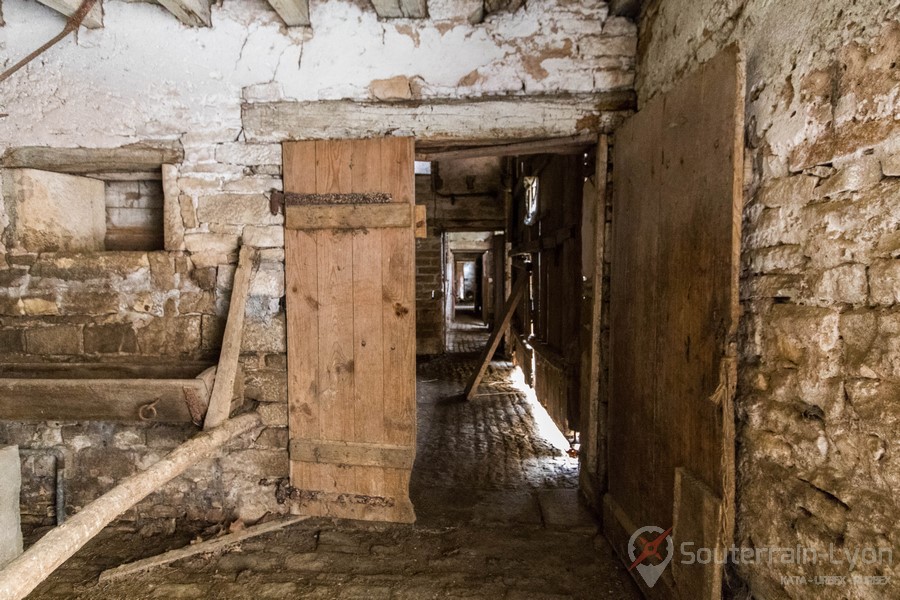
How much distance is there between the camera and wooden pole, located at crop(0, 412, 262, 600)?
45.9 inches

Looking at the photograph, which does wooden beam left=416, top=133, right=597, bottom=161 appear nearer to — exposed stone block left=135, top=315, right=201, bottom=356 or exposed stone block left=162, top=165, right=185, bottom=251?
exposed stone block left=162, top=165, right=185, bottom=251

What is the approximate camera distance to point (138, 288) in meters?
2.63

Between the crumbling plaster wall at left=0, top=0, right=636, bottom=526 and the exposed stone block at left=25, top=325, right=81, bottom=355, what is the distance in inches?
0.5

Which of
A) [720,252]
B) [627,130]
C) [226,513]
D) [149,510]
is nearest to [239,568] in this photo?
[226,513]

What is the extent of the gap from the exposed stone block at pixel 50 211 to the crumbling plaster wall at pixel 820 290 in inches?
140

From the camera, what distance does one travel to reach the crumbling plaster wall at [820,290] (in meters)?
1.12

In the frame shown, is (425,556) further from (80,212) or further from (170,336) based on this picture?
(80,212)

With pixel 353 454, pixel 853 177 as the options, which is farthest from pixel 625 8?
pixel 353 454

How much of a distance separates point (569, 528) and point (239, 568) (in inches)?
72.2

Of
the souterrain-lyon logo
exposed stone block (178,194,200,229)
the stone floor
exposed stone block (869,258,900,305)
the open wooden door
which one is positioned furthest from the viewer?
exposed stone block (178,194,200,229)

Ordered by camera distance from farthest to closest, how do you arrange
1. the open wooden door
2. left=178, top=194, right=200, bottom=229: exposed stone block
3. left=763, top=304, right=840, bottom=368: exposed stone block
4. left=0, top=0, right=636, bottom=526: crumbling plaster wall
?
left=178, top=194, right=200, bottom=229: exposed stone block < left=0, top=0, right=636, bottom=526: crumbling plaster wall < the open wooden door < left=763, top=304, right=840, bottom=368: exposed stone block

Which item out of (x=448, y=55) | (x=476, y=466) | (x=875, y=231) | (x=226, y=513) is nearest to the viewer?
(x=875, y=231)

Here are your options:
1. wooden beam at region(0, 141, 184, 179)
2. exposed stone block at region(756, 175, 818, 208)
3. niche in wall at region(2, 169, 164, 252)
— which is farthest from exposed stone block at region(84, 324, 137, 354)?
exposed stone block at region(756, 175, 818, 208)

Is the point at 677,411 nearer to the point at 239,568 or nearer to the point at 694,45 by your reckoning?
the point at 694,45
